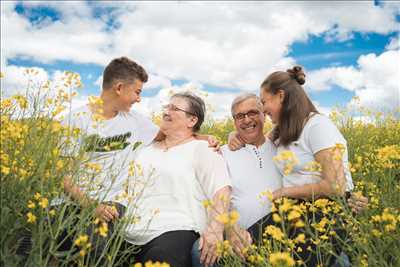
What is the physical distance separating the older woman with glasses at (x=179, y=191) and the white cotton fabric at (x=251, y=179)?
7.2 inches

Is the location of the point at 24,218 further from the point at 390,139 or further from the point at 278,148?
the point at 390,139

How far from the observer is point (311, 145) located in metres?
3.06

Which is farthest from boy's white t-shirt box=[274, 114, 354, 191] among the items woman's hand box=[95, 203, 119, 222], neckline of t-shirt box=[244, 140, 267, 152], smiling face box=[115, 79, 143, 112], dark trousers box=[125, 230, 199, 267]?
smiling face box=[115, 79, 143, 112]

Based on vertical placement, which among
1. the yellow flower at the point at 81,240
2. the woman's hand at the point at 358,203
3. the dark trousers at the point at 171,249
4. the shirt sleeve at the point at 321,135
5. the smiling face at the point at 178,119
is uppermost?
the smiling face at the point at 178,119

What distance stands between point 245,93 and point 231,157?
0.51 m

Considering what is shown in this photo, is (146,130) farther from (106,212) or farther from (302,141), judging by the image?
(302,141)

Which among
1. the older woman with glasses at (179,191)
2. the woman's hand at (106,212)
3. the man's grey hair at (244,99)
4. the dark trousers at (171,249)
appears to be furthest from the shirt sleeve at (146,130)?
the dark trousers at (171,249)

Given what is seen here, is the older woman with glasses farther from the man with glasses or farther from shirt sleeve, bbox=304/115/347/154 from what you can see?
shirt sleeve, bbox=304/115/347/154

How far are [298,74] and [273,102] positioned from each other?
297 millimetres

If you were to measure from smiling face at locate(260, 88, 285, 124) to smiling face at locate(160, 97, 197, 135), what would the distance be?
535 millimetres

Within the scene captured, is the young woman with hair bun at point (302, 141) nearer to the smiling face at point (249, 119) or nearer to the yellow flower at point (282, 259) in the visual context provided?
the smiling face at point (249, 119)

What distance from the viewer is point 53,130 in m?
2.31

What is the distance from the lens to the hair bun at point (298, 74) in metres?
3.31

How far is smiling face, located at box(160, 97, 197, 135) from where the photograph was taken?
3379mm
